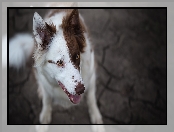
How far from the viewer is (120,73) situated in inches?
83.3

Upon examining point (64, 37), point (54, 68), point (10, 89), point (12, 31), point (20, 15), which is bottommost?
point (10, 89)

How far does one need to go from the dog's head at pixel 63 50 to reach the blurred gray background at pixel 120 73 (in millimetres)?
856

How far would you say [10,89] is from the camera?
206 cm

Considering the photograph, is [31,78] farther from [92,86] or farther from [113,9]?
[113,9]

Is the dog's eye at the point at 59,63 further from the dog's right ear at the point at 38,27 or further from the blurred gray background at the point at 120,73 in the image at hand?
the blurred gray background at the point at 120,73

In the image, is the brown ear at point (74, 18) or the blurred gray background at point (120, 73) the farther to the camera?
the blurred gray background at point (120, 73)

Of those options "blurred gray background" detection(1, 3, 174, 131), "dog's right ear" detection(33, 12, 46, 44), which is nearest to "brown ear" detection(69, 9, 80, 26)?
"dog's right ear" detection(33, 12, 46, 44)

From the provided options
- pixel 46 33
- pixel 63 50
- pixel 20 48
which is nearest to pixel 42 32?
pixel 46 33

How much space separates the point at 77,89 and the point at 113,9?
4.01 feet

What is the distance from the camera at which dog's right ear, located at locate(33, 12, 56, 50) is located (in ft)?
3.66

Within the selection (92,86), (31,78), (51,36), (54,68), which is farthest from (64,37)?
(31,78)

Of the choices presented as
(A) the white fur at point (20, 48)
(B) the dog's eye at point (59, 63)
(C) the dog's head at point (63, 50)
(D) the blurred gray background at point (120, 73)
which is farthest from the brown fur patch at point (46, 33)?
(D) the blurred gray background at point (120, 73)

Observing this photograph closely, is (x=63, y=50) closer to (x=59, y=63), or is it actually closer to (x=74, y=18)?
(x=59, y=63)

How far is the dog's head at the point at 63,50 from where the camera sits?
1153mm
